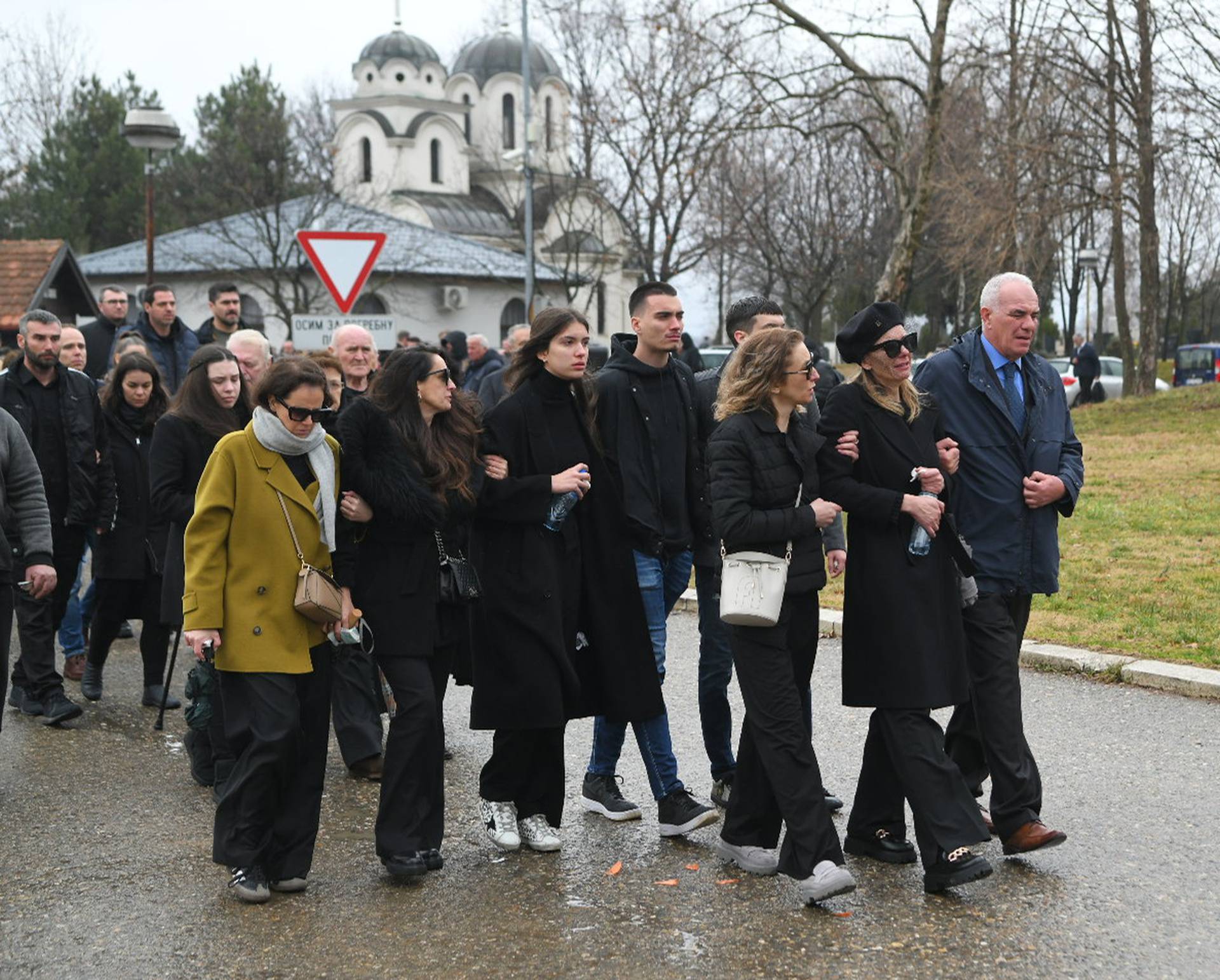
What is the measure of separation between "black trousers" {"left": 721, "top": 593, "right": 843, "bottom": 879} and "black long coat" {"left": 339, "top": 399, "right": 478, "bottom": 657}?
3.67 feet

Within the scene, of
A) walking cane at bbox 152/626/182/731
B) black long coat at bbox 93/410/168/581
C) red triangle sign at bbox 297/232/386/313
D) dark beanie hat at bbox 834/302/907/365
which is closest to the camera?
dark beanie hat at bbox 834/302/907/365

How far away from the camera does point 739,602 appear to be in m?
5.39

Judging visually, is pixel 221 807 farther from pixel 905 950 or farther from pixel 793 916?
pixel 905 950

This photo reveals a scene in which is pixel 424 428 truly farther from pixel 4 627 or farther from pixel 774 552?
pixel 4 627

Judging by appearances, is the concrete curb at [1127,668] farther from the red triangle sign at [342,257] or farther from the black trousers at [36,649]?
the red triangle sign at [342,257]

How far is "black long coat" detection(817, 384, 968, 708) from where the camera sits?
550 centimetres

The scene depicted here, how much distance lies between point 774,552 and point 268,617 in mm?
1751

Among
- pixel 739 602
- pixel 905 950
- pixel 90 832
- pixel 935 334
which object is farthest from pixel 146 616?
pixel 935 334

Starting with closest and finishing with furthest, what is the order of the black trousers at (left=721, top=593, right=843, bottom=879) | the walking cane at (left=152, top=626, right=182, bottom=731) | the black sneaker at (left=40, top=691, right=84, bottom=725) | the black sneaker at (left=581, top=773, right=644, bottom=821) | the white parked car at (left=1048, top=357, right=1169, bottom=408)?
the black trousers at (left=721, top=593, right=843, bottom=879), the black sneaker at (left=581, top=773, right=644, bottom=821), the walking cane at (left=152, top=626, right=182, bottom=731), the black sneaker at (left=40, top=691, right=84, bottom=725), the white parked car at (left=1048, top=357, right=1169, bottom=408)

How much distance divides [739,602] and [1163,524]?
10438mm

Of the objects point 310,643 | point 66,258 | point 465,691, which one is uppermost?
point 66,258

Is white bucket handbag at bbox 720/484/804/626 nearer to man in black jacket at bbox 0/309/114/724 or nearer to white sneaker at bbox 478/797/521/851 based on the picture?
white sneaker at bbox 478/797/521/851

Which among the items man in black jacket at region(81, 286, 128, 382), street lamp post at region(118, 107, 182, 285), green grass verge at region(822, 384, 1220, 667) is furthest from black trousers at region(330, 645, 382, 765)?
street lamp post at region(118, 107, 182, 285)

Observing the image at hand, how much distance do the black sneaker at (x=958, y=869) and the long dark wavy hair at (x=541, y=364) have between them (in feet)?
6.64
